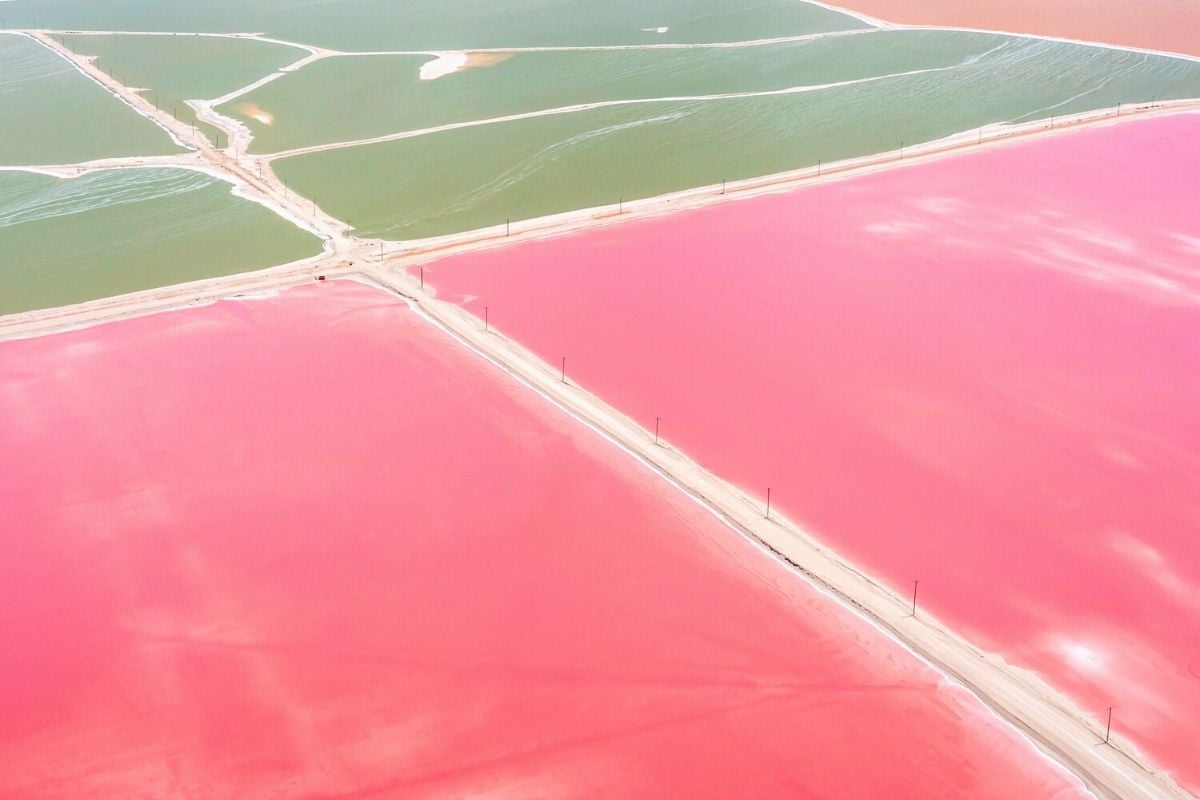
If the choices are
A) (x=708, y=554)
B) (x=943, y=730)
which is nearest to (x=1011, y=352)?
(x=708, y=554)

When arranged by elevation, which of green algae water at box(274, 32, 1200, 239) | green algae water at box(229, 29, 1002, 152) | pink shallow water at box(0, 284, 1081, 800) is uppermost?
green algae water at box(229, 29, 1002, 152)

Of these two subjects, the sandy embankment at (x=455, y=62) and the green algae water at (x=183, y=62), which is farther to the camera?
the sandy embankment at (x=455, y=62)

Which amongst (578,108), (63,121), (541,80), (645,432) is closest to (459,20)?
(541,80)

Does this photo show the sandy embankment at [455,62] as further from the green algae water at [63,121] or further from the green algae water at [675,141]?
the green algae water at [63,121]

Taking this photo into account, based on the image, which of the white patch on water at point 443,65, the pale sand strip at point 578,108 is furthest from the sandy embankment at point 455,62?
the pale sand strip at point 578,108

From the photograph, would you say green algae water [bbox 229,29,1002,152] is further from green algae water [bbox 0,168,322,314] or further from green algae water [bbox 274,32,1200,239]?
green algae water [bbox 0,168,322,314]

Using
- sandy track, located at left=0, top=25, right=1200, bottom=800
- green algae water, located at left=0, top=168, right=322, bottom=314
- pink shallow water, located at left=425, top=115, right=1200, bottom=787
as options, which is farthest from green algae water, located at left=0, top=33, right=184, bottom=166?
pink shallow water, located at left=425, top=115, right=1200, bottom=787
